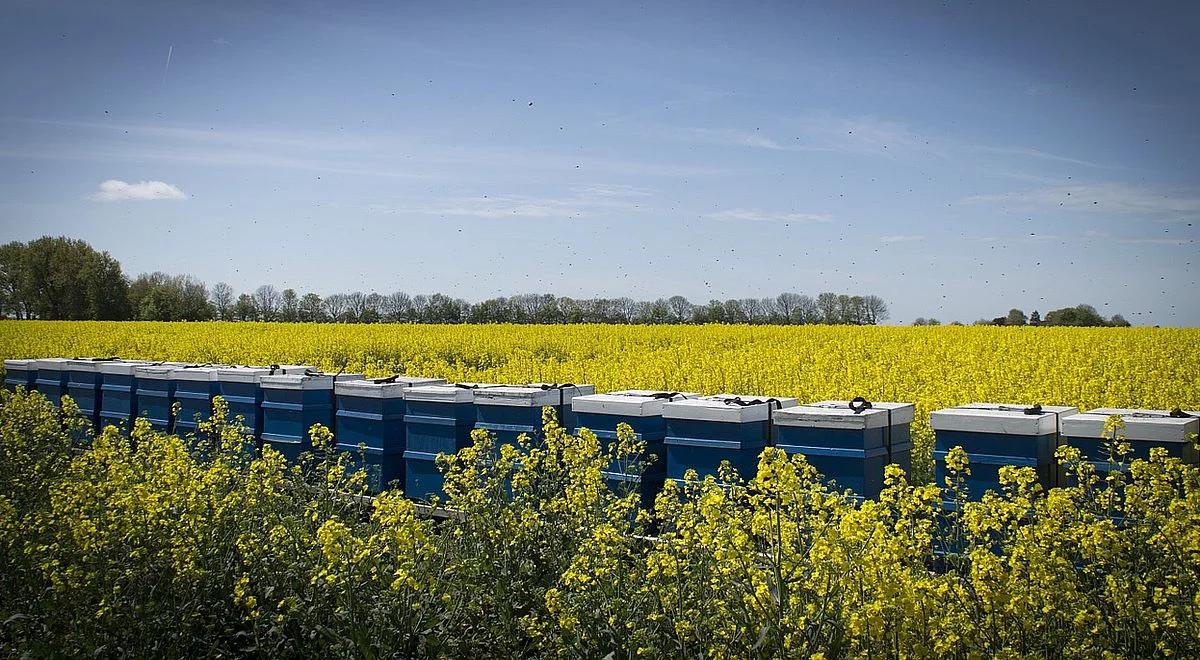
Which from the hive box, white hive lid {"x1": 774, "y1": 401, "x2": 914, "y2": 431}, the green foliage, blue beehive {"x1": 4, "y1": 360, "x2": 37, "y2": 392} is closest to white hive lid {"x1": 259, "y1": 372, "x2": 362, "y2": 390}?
the green foliage

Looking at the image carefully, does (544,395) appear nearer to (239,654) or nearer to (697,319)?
(239,654)

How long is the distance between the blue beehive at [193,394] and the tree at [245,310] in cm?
3648

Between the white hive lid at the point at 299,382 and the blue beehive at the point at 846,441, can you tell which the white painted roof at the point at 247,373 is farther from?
the blue beehive at the point at 846,441

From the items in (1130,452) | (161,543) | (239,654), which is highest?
(1130,452)

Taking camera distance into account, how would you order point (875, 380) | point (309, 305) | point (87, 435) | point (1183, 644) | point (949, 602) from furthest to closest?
point (309, 305)
point (875, 380)
point (87, 435)
point (949, 602)
point (1183, 644)

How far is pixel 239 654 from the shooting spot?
524cm

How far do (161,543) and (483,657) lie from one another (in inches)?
83.0

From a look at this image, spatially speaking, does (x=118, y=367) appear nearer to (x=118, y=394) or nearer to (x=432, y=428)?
(x=118, y=394)

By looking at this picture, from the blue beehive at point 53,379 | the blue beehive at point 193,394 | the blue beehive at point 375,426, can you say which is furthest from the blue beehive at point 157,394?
the blue beehive at point 375,426

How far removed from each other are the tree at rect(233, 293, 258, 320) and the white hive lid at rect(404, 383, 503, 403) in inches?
1567

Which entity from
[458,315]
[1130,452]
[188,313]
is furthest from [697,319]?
[1130,452]

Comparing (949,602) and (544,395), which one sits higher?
(544,395)

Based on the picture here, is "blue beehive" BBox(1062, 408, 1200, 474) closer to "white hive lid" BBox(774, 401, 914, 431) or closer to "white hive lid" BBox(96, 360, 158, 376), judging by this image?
"white hive lid" BBox(774, 401, 914, 431)

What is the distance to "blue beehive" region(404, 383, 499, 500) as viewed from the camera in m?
8.70
